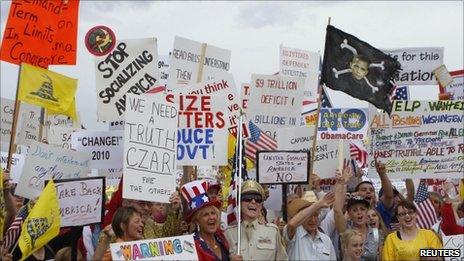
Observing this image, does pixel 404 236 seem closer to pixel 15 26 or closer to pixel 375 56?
pixel 375 56

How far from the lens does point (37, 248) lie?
6.04 meters

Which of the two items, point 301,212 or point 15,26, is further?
point 15,26

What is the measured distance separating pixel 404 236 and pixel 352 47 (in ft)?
9.51

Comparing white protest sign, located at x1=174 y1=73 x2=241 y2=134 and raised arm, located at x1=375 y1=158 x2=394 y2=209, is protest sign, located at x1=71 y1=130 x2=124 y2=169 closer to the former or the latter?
white protest sign, located at x1=174 y1=73 x2=241 y2=134

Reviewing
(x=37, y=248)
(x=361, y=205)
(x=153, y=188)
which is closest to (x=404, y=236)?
(x=361, y=205)

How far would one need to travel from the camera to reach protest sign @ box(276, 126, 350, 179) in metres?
9.07

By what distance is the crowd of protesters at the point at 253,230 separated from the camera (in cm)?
582

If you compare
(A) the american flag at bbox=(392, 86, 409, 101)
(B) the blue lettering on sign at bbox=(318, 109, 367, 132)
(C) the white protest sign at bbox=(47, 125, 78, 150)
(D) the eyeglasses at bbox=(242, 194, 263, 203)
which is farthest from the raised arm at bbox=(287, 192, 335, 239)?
(C) the white protest sign at bbox=(47, 125, 78, 150)

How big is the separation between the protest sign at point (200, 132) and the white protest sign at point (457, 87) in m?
6.38

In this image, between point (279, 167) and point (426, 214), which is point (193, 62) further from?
point (426, 214)

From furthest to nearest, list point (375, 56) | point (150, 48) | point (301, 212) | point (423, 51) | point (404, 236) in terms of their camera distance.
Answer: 1. point (423, 51)
2. point (150, 48)
3. point (375, 56)
4. point (404, 236)
5. point (301, 212)

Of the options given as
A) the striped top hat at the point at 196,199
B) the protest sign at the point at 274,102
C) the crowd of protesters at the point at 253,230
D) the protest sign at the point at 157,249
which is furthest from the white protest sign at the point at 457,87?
the protest sign at the point at 157,249

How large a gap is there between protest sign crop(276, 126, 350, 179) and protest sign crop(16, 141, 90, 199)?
295 centimetres

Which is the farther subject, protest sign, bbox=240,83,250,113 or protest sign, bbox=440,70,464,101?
protest sign, bbox=440,70,464,101
